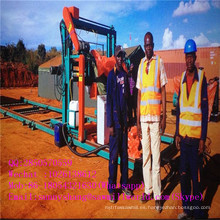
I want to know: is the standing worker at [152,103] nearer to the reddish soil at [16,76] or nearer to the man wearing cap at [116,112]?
the man wearing cap at [116,112]

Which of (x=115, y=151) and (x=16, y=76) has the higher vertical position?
(x=16, y=76)

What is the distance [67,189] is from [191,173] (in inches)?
87.2

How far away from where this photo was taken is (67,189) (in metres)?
3.42

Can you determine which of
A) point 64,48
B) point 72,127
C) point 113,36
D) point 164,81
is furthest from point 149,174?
point 113,36

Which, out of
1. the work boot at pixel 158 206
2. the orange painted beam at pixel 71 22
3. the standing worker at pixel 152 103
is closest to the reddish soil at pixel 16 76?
the orange painted beam at pixel 71 22

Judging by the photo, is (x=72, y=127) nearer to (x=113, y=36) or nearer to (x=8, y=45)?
(x=113, y=36)

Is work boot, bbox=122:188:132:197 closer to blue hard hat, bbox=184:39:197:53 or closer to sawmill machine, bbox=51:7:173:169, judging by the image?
sawmill machine, bbox=51:7:173:169

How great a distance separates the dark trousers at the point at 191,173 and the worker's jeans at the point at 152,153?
360 millimetres

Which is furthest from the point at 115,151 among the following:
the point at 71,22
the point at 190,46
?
the point at 71,22

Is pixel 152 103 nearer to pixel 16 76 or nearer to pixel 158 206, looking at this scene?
pixel 158 206

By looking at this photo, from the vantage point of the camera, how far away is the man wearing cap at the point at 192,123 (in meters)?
2.43

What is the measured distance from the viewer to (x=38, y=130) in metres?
7.16

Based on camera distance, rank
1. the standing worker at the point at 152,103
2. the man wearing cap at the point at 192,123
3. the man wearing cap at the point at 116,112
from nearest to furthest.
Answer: the man wearing cap at the point at 192,123, the standing worker at the point at 152,103, the man wearing cap at the point at 116,112

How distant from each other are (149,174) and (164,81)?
1.50 meters
